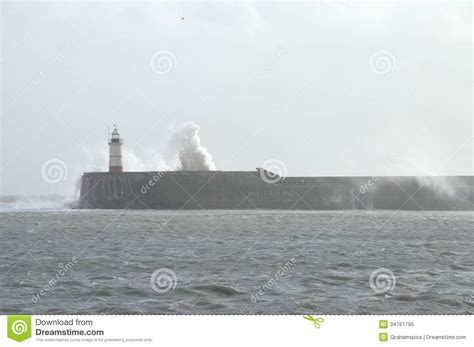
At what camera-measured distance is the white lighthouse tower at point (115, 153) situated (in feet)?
164

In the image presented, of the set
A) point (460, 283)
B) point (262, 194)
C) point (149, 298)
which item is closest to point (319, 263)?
point (460, 283)

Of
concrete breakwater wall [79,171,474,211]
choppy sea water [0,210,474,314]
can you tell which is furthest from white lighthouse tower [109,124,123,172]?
choppy sea water [0,210,474,314]

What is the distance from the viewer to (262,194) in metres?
47.8

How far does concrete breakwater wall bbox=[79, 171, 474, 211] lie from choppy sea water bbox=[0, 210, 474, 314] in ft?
56.4

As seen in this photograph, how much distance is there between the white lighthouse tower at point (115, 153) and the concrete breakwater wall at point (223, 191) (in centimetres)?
159

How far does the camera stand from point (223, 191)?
158 feet

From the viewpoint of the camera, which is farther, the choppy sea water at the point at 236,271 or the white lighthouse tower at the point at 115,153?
the white lighthouse tower at the point at 115,153

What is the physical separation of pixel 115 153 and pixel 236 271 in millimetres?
35206

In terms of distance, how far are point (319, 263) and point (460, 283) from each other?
422 centimetres

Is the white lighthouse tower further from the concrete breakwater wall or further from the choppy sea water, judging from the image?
the choppy sea water

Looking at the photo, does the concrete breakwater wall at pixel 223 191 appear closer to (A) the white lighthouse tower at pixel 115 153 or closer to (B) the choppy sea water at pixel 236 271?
(A) the white lighthouse tower at pixel 115 153

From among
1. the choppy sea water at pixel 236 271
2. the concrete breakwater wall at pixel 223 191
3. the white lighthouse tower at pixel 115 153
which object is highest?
the white lighthouse tower at pixel 115 153

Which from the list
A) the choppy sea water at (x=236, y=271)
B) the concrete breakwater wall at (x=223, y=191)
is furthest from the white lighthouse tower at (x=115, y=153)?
the choppy sea water at (x=236, y=271)
